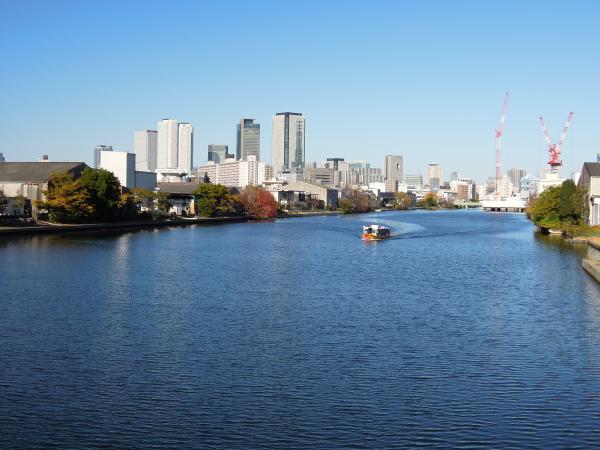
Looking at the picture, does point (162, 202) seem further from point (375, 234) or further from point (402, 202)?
point (402, 202)

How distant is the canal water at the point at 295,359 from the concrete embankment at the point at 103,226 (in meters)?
10.9

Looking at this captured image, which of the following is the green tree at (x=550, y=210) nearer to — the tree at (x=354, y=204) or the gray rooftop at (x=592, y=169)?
the gray rooftop at (x=592, y=169)

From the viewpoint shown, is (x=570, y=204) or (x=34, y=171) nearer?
(x=570, y=204)

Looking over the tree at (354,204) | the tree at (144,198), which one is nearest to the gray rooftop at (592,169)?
the tree at (144,198)

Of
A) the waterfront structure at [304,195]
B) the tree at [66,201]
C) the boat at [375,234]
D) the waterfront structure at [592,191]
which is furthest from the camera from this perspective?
the waterfront structure at [304,195]

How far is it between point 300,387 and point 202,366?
136 cm

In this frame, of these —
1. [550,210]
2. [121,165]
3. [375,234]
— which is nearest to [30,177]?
[375,234]

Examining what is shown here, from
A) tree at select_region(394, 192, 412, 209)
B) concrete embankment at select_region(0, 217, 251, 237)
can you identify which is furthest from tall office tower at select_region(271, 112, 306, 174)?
concrete embankment at select_region(0, 217, 251, 237)

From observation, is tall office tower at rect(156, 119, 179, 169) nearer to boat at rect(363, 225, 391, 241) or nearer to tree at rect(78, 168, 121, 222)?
tree at rect(78, 168, 121, 222)

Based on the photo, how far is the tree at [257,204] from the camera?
183 feet

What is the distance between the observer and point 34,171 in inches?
1442

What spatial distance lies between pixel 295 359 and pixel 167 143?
194 metres

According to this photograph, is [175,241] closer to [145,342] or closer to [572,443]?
[145,342]

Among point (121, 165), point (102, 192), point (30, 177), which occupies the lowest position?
point (102, 192)
